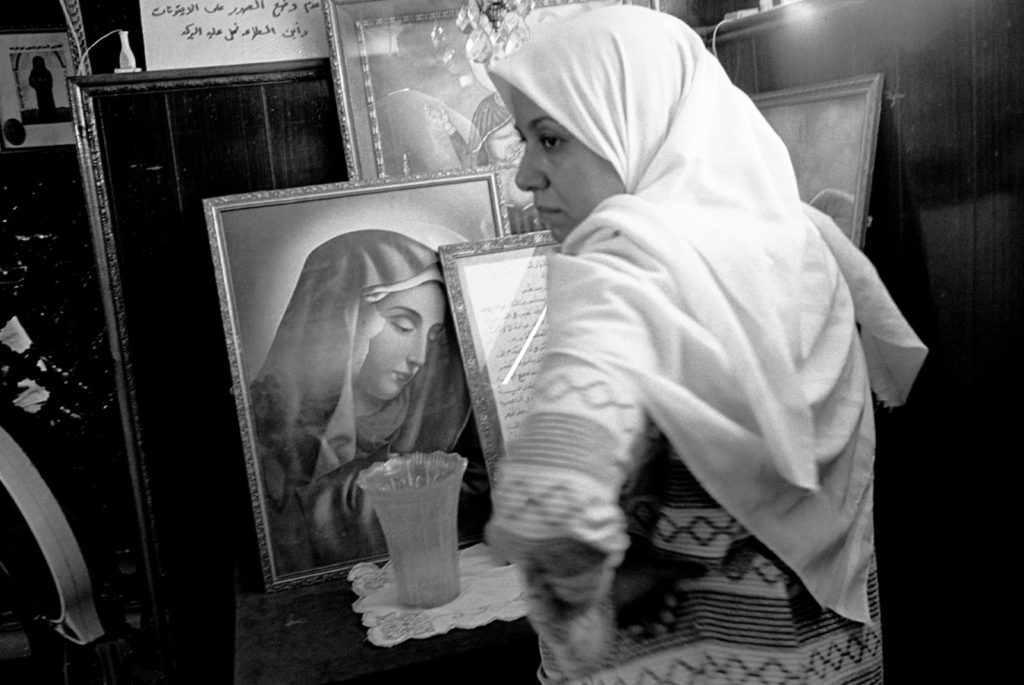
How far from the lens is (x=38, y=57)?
233cm

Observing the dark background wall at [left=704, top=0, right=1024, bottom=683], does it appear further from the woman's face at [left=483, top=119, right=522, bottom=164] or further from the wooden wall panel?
the wooden wall panel

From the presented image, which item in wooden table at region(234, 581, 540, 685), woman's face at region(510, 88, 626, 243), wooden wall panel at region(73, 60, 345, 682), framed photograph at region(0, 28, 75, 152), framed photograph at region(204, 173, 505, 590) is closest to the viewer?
woman's face at region(510, 88, 626, 243)

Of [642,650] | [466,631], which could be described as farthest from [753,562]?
Result: [466,631]

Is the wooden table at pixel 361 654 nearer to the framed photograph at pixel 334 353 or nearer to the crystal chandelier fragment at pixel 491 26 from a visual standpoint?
the framed photograph at pixel 334 353

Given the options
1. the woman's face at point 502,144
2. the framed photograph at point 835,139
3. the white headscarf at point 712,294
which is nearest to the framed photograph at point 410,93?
the woman's face at point 502,144

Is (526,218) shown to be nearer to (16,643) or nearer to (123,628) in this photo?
(123,628)

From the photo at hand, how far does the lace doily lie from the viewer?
1.18 metres

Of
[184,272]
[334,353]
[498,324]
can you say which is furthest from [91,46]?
[498,324]

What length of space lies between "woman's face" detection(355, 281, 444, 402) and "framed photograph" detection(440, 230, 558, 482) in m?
0.05

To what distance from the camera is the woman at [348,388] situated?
141 centimetres

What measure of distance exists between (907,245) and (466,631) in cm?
73

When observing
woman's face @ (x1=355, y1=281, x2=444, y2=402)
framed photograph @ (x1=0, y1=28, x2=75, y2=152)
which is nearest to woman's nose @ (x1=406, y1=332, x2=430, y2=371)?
woman's face @ (x1=355, y1=281, x2=444, y2=402)

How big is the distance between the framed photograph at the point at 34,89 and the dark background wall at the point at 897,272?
0.89 metres

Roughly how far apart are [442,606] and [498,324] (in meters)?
0.43
